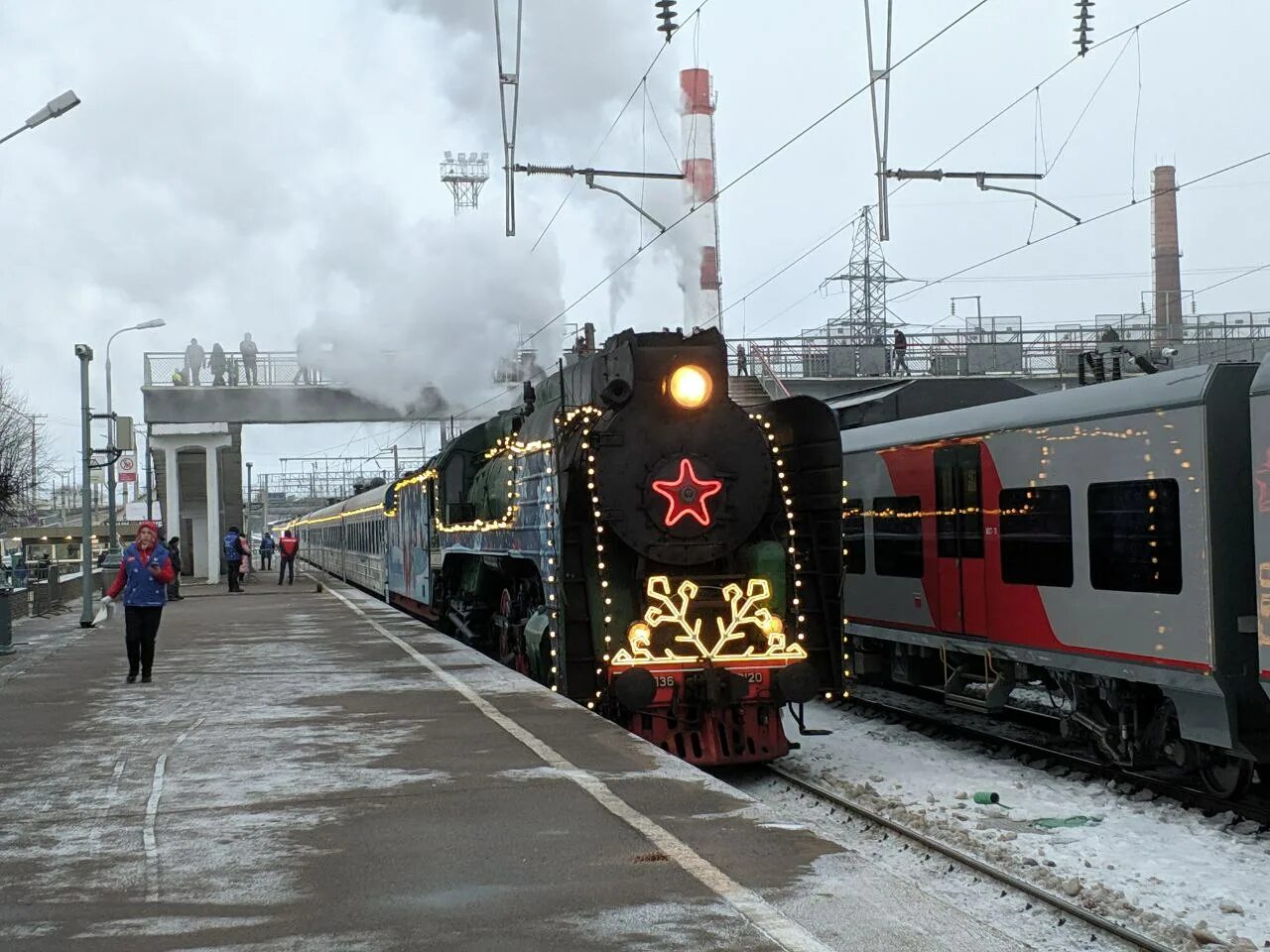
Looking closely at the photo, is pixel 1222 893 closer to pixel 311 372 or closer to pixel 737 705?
pixel 737 705

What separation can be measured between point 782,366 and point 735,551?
18.2 metres

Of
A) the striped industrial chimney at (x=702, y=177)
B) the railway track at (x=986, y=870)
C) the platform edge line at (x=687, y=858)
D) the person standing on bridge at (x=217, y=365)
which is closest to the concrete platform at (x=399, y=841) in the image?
the platform edge line at (x=687, y=858)

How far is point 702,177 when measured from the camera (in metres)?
30.0

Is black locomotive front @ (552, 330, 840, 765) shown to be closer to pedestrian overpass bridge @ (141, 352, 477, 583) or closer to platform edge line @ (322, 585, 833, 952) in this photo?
platform edge line @ (322, 585, 833, 952)

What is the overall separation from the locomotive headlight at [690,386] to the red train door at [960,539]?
2.43 meters

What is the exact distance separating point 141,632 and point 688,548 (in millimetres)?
5406

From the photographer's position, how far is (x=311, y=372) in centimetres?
3072

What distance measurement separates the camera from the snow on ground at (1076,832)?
20.5ft

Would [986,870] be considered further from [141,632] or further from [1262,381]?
[141,632]

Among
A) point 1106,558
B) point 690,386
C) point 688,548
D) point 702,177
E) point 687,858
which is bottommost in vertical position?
point 687,858

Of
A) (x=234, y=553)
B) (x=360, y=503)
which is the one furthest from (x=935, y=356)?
(x=234, y=553)

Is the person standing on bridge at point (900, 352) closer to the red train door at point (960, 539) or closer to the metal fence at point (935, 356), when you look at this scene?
the metal fence at point (935, 356)

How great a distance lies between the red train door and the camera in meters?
10.6

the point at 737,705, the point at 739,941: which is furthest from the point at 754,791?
the point at 739,941
